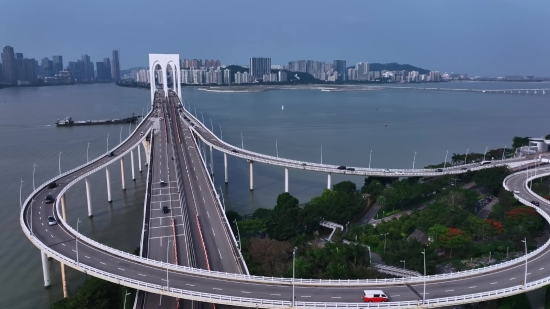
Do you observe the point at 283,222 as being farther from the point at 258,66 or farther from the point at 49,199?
the point at 258,66

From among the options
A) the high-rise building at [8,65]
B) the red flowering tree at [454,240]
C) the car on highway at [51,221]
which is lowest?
the red flowering tree at [454,240]

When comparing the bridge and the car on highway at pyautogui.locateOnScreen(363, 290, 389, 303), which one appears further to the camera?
the bridge

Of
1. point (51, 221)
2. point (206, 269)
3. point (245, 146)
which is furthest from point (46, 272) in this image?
point (245, 146)

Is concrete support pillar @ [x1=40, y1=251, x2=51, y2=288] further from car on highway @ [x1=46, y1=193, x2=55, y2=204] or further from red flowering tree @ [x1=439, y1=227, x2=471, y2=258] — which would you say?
red flowering tree @ [x1=439, y1=227, x2=471, y2=258]

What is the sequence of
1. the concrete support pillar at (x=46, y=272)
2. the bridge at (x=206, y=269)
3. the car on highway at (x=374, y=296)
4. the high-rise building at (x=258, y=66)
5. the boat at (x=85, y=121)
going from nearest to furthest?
the car on highway at (x=374, y=296)
the bridge at (x=206, y=269)
the concrete support pillar at (x=46, y=272)
the boat at (x=85, y=121)
the high-rise building at (x=258, y=66)

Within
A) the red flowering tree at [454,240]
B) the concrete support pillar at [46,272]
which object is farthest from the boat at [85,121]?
the red flowering tree at [454,240]

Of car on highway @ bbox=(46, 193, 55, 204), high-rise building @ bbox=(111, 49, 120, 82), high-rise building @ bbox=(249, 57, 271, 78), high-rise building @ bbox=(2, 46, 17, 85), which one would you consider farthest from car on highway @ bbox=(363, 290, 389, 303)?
high-rise building @ bbox=(111, 49, 120, 82)

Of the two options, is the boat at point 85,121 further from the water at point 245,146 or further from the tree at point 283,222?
the tree at point 283,222
